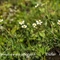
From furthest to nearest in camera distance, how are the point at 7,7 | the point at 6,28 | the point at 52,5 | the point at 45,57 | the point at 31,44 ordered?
the point at 7,7 < the point at 52,5 < the point at 6,28 < the point at 31,44 < the point at 45,57

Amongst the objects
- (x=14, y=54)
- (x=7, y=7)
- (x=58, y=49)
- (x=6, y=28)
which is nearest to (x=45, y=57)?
(x=58, y=49)

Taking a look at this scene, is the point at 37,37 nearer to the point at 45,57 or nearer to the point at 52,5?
the point at 45,57

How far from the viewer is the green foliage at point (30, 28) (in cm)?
312

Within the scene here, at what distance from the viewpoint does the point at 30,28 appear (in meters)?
3.40

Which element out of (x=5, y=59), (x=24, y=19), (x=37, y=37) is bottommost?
(x=5, y=59)

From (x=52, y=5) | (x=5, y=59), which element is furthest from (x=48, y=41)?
(x=52, y=5)

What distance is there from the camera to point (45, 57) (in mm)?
3006

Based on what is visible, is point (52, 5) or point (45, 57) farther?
point (52, 5)

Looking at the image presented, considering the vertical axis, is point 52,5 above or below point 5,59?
above

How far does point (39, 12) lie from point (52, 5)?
0.29 m

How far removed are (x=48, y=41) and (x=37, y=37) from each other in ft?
0.60

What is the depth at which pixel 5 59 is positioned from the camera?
10.0ft

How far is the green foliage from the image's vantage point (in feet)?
10.3

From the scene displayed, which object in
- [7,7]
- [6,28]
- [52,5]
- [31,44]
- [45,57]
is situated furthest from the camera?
[7,7]
